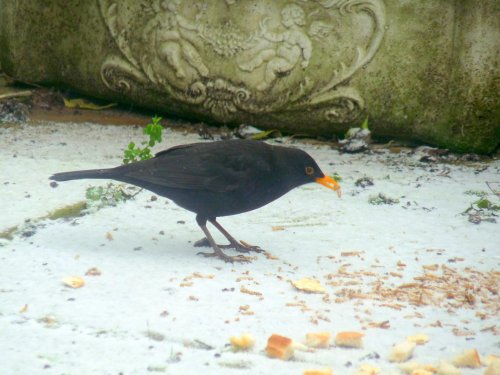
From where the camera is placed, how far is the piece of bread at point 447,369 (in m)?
3.05

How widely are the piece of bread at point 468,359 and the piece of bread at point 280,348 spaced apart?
53 cm

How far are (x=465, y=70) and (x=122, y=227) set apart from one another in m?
2.38

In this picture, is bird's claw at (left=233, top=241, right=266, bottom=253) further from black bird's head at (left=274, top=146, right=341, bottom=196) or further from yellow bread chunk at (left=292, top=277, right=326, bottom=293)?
yellow bread chunk at (left=292, top=277, right=326, bottom=293)

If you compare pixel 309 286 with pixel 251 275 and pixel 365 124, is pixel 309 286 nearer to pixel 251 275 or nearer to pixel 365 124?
pixel 251 275

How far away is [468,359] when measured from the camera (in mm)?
3174

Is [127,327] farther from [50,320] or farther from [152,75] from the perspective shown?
[152,75]

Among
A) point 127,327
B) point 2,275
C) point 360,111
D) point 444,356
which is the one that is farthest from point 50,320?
point 360,111

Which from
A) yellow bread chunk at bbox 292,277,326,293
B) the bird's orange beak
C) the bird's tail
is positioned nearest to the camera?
yellow bread chunk at bbox 292,277,326,293

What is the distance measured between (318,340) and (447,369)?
461 millimetres

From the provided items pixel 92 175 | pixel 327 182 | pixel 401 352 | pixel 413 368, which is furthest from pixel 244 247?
pixel 413 368

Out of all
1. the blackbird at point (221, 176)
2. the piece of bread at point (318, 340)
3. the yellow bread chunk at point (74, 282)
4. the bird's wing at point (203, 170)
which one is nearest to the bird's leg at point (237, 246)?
the blackbird at point (221, 176)

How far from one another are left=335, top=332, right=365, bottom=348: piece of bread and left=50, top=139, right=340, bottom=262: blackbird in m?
1.03

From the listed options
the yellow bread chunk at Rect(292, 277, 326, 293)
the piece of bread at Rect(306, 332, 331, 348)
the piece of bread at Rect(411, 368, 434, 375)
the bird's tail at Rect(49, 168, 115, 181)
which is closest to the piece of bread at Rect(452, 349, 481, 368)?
the piece of bread at Rect(411, 368, 434, 375)

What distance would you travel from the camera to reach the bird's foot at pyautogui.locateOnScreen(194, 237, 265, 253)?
174 inches
